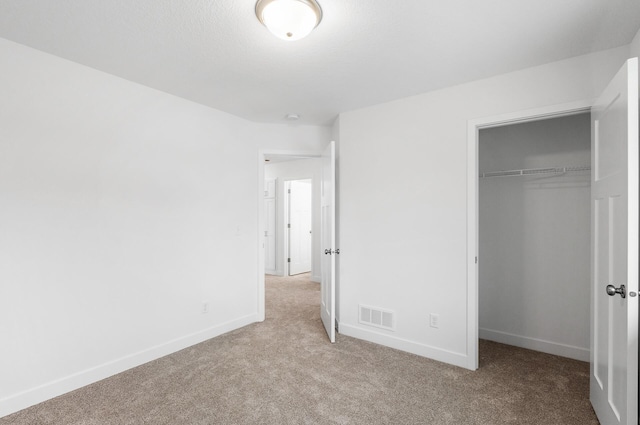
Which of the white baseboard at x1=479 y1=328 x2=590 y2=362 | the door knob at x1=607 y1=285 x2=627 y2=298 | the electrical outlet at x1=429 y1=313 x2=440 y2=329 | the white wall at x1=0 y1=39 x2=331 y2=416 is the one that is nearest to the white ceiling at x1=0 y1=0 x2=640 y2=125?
the white wall at x1=0 y1=39 x2=331 y2=416

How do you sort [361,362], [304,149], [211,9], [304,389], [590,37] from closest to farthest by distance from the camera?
[211,9]
[590,37]
[304,389]
[361,362]
[304,149]

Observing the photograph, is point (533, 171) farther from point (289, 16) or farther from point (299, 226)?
point (299, 226)

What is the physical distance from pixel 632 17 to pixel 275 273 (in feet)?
19.8

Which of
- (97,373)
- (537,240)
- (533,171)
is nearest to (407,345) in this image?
(537,240)

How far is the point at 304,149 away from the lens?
3943mm

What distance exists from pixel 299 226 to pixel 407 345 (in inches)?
161

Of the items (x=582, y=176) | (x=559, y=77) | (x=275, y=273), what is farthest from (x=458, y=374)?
(x=275, y=273)

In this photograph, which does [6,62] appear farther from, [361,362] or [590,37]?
[590,37]

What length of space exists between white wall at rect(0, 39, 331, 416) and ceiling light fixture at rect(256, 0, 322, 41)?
5.46 feet

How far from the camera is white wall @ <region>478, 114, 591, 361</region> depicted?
113 inches

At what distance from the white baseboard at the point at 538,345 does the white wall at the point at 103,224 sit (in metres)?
2.74

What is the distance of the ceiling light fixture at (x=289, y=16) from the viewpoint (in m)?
1.63

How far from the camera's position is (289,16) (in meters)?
1.67

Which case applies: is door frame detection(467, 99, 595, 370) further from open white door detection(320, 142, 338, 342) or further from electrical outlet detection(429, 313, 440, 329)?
open white door detection(320, 142, 338, 342)
